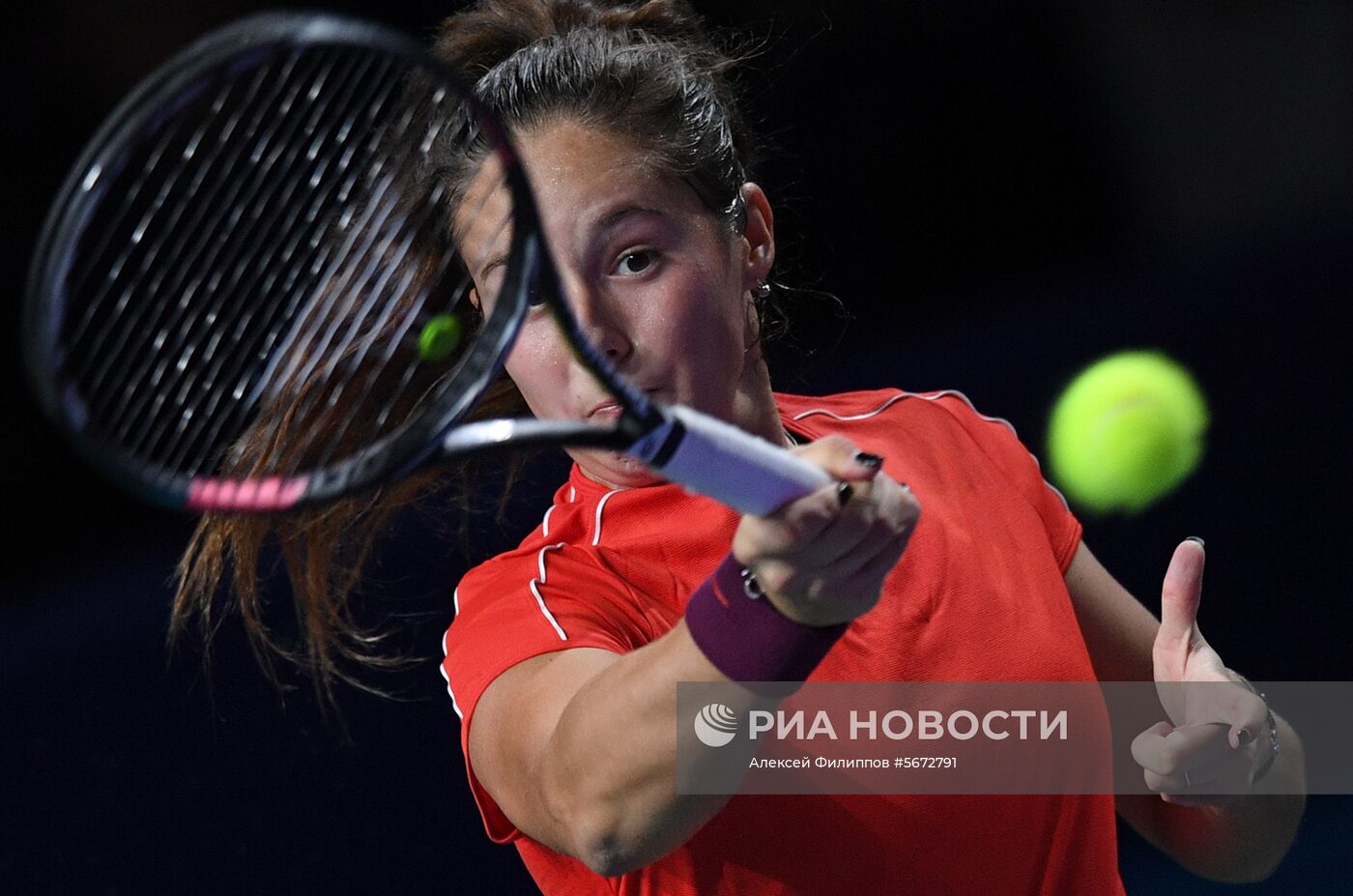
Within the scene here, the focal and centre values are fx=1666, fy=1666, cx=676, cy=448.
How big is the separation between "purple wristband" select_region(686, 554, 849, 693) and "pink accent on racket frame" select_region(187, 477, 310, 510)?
0.80 feet

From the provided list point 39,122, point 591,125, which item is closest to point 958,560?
point 591,125

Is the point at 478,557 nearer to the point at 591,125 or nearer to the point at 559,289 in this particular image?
the point at 591,125

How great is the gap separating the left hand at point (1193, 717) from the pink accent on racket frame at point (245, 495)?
2.21 ft

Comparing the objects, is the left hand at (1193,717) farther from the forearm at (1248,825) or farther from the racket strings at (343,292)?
the racket strings at (343,292)

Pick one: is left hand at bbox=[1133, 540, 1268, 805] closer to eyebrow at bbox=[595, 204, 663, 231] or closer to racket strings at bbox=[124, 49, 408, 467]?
eyebrow at bbox=[595, 204, 663, 231]

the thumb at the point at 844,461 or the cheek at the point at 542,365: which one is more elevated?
the thumb at the point at 844,461

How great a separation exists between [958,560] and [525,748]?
41 cm

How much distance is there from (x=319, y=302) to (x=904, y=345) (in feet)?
4.39

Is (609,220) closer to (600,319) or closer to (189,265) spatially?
(600,319)

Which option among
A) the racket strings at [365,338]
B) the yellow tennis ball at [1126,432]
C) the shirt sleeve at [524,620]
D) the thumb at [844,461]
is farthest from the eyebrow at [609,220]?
the yellow tennis ball at [1126,432]

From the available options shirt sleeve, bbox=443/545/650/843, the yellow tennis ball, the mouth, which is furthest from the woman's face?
the yellow tennis ball

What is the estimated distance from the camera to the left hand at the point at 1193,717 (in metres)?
1.26

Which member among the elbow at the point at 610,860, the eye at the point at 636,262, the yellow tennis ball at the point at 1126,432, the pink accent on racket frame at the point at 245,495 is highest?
the pink accent on racket frame at the point at 245,495

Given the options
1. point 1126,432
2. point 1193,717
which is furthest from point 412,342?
point 1126,432
